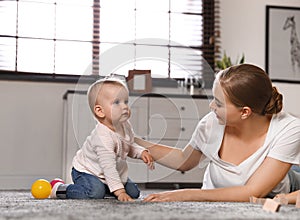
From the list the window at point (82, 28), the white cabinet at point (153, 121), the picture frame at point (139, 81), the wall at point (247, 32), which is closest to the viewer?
the picture frame at point (139, 81)

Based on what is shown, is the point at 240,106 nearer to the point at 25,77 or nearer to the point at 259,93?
the point at 259,93

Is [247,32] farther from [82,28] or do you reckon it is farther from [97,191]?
[97,191]

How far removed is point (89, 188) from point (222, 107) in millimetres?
467

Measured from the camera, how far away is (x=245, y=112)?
1.74 metres

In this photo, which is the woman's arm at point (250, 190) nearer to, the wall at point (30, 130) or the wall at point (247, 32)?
the wall at point (30, 130)

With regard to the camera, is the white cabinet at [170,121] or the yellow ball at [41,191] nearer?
the white cabinet at [170,121]

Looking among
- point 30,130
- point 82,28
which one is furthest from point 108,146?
point 82,28

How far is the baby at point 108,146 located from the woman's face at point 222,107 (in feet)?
0.76

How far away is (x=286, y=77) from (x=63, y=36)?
166 centimetres

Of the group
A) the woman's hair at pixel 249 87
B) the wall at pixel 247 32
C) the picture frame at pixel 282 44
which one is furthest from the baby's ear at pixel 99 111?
the picture frame at pixel 282 44

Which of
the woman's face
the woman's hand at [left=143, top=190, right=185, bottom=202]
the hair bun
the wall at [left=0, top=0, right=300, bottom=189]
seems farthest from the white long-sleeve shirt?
the wall at [left=0, top=0, right=300, bottom=189]

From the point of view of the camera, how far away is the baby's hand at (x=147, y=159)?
65.9 inches

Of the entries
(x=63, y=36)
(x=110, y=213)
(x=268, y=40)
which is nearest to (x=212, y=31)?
(x=268, y=40)

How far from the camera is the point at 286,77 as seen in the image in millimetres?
4457
